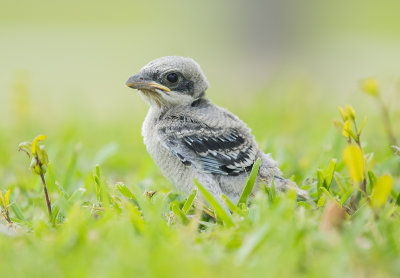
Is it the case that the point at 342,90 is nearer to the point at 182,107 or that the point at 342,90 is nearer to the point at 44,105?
the point at 44,105

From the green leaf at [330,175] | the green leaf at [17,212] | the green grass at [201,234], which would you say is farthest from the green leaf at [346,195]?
the green leaf at [17,212]

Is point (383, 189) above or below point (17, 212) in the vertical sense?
above

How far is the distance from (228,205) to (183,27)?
22010mm

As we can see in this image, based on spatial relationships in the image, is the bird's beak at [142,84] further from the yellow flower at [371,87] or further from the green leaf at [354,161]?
the green leaf at [354,161]

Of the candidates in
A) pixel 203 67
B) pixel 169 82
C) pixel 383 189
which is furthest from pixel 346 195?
pixel 203 67

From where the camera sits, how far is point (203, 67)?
15680 millimetres

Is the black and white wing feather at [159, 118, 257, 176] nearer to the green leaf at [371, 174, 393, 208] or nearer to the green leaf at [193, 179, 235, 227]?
the green leaf at [193, 179, 235, 227]

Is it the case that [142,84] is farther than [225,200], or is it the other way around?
[142,84]

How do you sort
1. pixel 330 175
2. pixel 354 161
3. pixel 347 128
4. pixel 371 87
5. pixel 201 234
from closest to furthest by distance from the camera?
pixel 354 161 < pixel 201 234 < pixel 347 128 < pixel 330 175 < pixel 371 87

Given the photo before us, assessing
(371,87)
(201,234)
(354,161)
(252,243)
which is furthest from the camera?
(371,87)

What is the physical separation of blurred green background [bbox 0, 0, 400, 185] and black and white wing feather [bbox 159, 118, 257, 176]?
98 centimetres

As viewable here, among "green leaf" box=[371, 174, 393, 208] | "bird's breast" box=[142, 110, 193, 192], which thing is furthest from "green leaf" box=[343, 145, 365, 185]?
"bird's breast" box=[142, 110, 193, 192]

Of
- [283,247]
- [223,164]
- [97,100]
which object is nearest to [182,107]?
[223,164]

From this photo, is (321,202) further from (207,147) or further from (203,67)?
(203,67)
